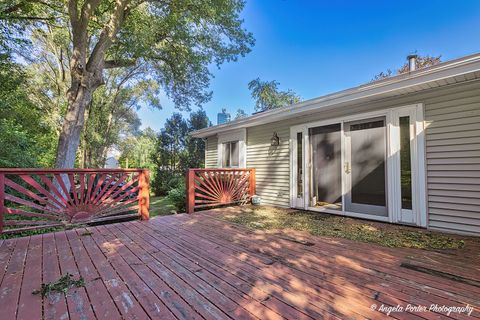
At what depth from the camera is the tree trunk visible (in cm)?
590

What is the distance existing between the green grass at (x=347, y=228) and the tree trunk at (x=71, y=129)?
4.53 meters

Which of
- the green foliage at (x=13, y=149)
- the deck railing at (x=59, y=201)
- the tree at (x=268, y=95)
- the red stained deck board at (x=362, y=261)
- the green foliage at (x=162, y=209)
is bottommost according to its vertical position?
the green foliage at (x=162, y=209)

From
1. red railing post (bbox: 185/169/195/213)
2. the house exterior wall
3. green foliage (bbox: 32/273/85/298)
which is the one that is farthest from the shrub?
the house exterior wall

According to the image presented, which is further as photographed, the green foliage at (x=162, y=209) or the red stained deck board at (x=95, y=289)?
the green foliage at (x=162, y=209)

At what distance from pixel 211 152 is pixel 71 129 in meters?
3.96

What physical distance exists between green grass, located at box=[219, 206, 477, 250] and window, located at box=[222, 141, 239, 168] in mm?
2202

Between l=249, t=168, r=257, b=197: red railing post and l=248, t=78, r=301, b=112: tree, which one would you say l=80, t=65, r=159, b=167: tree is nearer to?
l=248, t=78, r=301, b=112: tree

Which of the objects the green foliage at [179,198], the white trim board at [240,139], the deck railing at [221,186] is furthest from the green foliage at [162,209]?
the white trim board at [240,139]

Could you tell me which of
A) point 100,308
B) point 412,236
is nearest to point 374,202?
point 412,236

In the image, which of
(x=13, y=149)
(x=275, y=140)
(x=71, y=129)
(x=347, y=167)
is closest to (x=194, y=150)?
(x=71, y=129)

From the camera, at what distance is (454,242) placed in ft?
9.23

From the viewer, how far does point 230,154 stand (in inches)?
273

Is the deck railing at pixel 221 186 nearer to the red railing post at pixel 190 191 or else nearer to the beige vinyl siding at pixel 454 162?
the red railing post at pixel 190 191

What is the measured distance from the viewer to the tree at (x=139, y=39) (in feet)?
19.5
